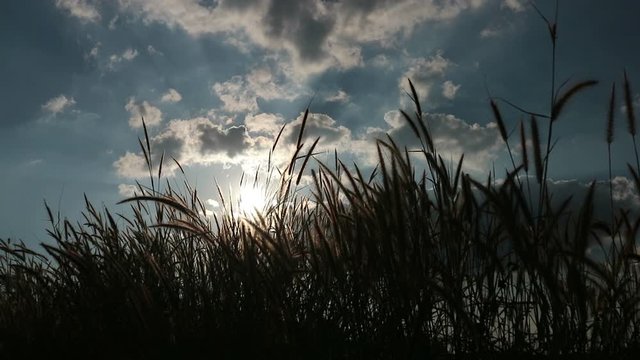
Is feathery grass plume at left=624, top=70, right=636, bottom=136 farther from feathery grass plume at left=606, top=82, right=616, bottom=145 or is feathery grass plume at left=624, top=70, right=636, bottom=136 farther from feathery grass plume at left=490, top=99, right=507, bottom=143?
feathery grass plume at left=490, top=99, right=507, bottom=143

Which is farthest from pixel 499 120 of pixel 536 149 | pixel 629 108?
pixel 629 108

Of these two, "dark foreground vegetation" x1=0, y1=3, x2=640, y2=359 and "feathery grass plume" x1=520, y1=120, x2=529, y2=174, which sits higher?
"feathery grass plume" x1=520, y1=120, x2=529, y2=174

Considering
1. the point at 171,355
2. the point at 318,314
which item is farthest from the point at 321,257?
the point at 171,355

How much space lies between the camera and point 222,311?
2637mm

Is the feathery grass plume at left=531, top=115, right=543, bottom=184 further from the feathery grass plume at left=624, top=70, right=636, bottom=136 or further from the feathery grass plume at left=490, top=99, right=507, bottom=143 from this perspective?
the feathery grass plume at left=624, top=70, right=636, bottom=136

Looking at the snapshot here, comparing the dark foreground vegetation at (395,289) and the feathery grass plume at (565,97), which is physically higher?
the feathery grass plume at (565,97)

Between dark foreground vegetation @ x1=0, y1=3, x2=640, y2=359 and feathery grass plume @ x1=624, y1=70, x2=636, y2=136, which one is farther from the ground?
feathery grass plume @ x1=624, y1=70, x2=636, y2=136

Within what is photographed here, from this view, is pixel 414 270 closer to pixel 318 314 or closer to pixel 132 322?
pixel 318 314

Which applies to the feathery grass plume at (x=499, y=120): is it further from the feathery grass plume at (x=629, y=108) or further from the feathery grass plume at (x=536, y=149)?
the feathery grass plume at (x=629, y=108)

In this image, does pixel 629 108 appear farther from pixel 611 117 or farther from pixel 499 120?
pixel 499 120

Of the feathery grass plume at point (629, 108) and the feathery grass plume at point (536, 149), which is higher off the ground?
the feathery grass plume at point (629, 108)

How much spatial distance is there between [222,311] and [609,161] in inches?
85.3

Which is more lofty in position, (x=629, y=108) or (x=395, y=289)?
(x=629, y=108)

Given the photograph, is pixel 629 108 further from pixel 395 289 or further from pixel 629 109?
pixel 395 289
